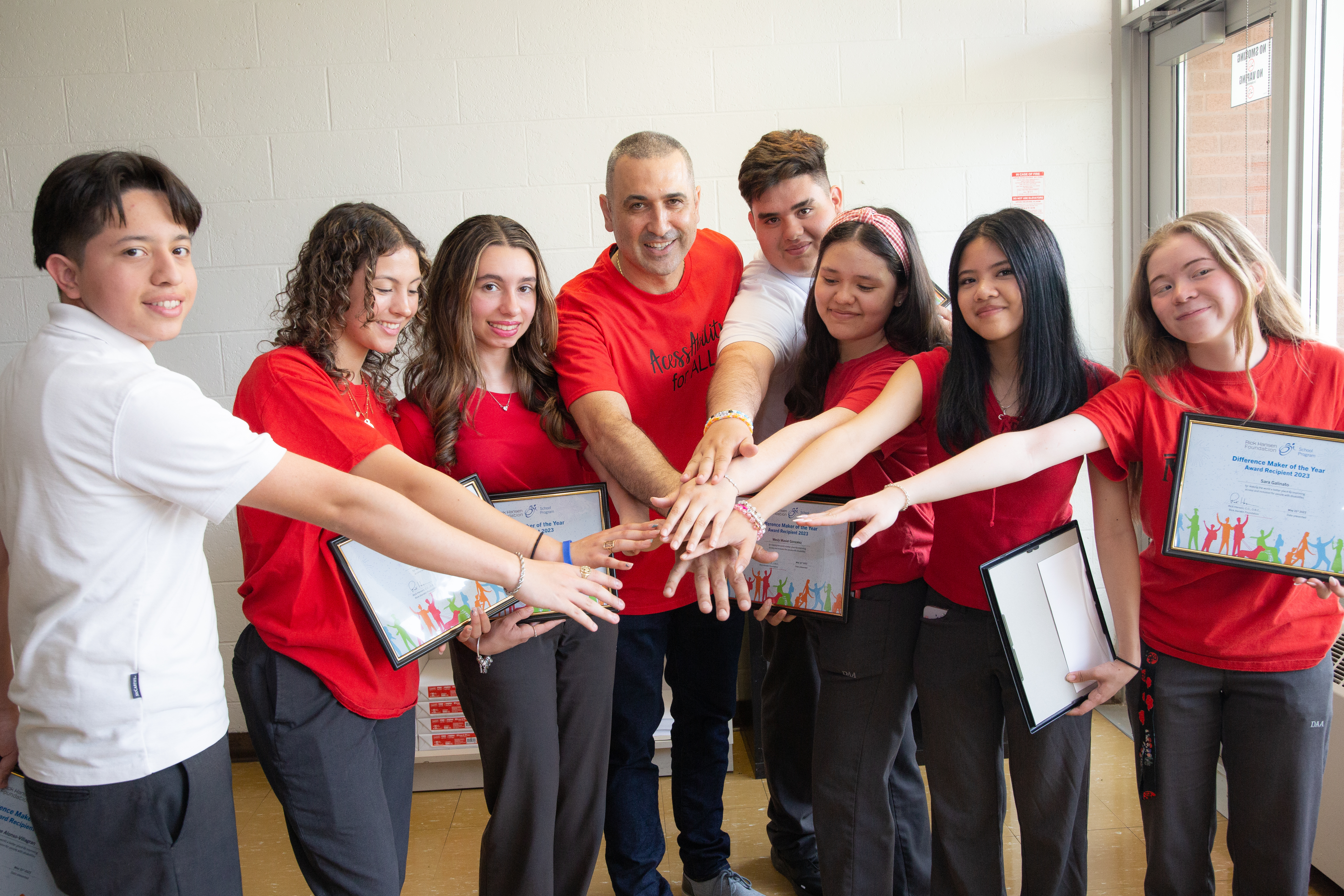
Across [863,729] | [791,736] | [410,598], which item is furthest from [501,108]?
[863,729]

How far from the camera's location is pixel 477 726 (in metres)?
1.85

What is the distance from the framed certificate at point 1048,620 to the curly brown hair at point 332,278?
51.3 inches

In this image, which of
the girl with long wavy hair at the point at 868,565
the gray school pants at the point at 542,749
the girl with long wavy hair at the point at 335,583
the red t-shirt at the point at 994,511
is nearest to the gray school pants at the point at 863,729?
the girl with long wavy hair at the point at 868,565

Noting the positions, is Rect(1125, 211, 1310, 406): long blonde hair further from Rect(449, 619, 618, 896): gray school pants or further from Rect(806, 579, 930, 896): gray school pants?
Rect(449, 619, 618, 896): gray school pants

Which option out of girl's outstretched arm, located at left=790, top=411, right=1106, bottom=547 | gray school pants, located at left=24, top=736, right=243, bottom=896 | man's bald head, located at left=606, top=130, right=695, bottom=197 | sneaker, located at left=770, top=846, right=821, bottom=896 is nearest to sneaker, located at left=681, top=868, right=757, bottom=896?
sneaker, located at left=770, top=846, right=821, bottom=896

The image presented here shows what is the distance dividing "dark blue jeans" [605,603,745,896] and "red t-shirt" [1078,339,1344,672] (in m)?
1.00

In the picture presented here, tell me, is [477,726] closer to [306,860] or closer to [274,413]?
[306,860]

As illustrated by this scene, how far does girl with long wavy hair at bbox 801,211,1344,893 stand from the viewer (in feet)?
5.43

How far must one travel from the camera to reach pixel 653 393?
2.17m

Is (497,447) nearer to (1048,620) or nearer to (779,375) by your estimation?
(779,375)

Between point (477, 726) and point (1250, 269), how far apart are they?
5.87ft

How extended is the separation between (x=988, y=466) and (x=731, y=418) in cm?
55

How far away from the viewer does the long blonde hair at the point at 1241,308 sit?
65.1 inches

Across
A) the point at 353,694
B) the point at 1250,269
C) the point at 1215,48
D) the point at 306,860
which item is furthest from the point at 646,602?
the point at 1215,48
